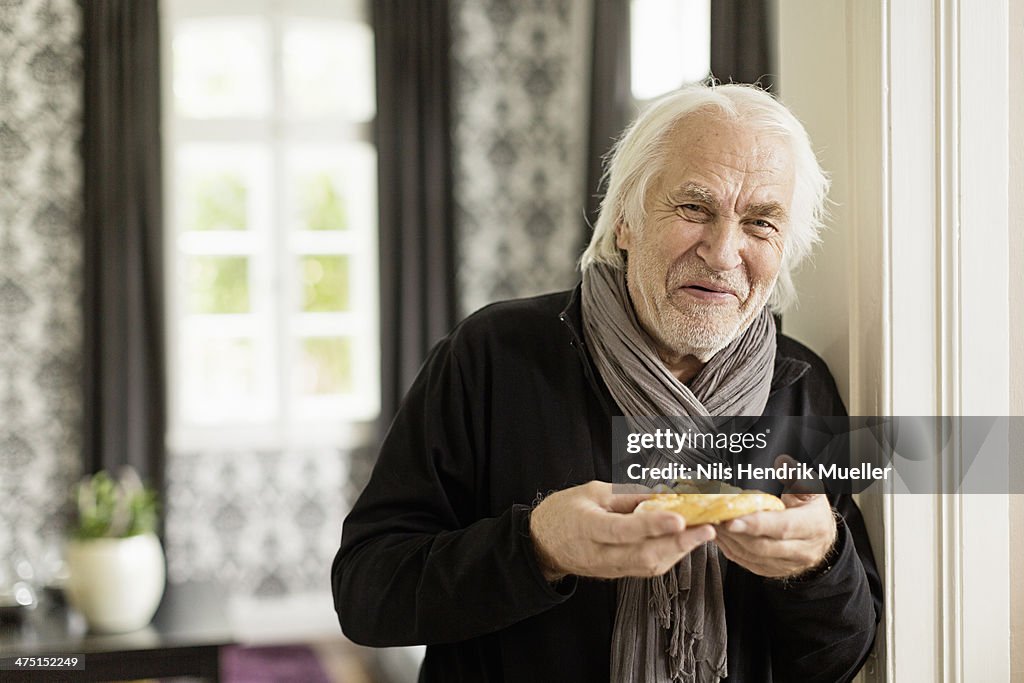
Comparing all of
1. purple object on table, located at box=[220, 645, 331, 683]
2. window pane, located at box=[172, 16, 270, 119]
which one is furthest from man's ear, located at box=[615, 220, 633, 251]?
window pane, located at box=[172, 16, 270, 119]

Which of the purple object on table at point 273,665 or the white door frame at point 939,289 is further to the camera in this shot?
the purple object on table at point 273,665

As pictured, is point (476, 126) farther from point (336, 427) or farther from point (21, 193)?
point (21, 193)

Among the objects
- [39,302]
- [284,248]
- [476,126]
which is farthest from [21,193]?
[476,126]

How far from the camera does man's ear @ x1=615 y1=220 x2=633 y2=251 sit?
1.34 metres

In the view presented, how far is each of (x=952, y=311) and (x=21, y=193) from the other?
398cm

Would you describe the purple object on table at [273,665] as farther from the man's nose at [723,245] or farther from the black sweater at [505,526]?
the man's nose at [723,245]

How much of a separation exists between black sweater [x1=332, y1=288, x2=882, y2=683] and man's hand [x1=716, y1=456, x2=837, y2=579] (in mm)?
90

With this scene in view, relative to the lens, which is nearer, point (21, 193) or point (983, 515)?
point (983, 515)

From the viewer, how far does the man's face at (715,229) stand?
1.21 meters

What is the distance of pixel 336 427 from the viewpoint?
4.50m

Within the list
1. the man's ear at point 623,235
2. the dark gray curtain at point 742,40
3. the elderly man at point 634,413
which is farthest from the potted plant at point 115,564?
the dark gray curtain at point 742,40

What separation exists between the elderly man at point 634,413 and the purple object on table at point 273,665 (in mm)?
2851

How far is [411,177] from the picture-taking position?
441cm

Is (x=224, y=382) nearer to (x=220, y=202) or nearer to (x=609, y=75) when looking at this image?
(x=220, y=202)
